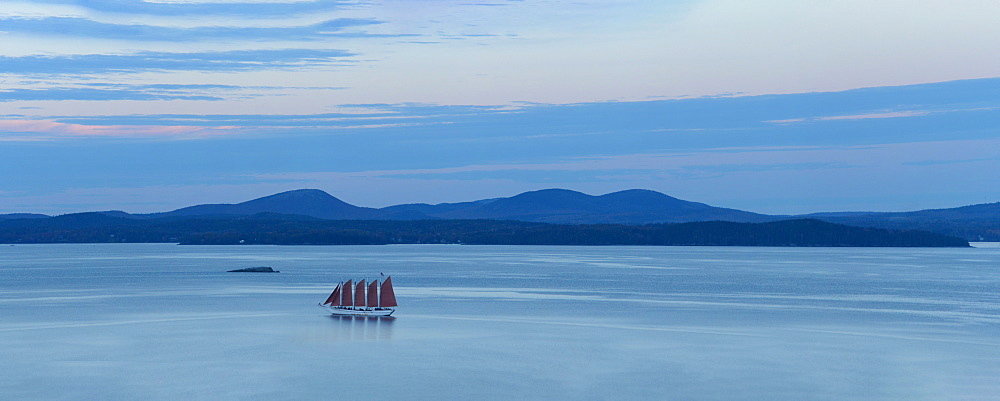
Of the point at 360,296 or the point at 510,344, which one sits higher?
the point at 360,296

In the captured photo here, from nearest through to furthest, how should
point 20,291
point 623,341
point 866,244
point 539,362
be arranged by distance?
point 539,362 < point 623,341 < point 20,291 < point 866,244

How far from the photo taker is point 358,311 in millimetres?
45781

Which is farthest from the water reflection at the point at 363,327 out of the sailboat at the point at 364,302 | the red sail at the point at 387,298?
the red sail at the point at 387,298

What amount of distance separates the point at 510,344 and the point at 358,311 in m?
13.0

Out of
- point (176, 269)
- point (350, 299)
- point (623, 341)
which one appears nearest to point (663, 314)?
point (623, 341)

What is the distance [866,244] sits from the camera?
183625 millimetres

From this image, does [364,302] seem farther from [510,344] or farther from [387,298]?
[510,344]

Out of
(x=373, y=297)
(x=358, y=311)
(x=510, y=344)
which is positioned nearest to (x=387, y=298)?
(x=373, y=297)

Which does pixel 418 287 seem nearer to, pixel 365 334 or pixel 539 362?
pixel 365 334

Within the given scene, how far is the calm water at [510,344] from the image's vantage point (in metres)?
25.8

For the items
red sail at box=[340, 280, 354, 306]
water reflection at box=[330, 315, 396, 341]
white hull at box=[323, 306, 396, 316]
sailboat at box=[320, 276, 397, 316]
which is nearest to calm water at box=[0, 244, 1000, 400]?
water reflection at box=[330, 315, 396, 341]

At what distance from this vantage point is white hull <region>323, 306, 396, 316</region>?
1770 inches

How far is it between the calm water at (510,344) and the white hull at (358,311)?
734 mm

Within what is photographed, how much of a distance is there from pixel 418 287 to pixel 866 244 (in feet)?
446
